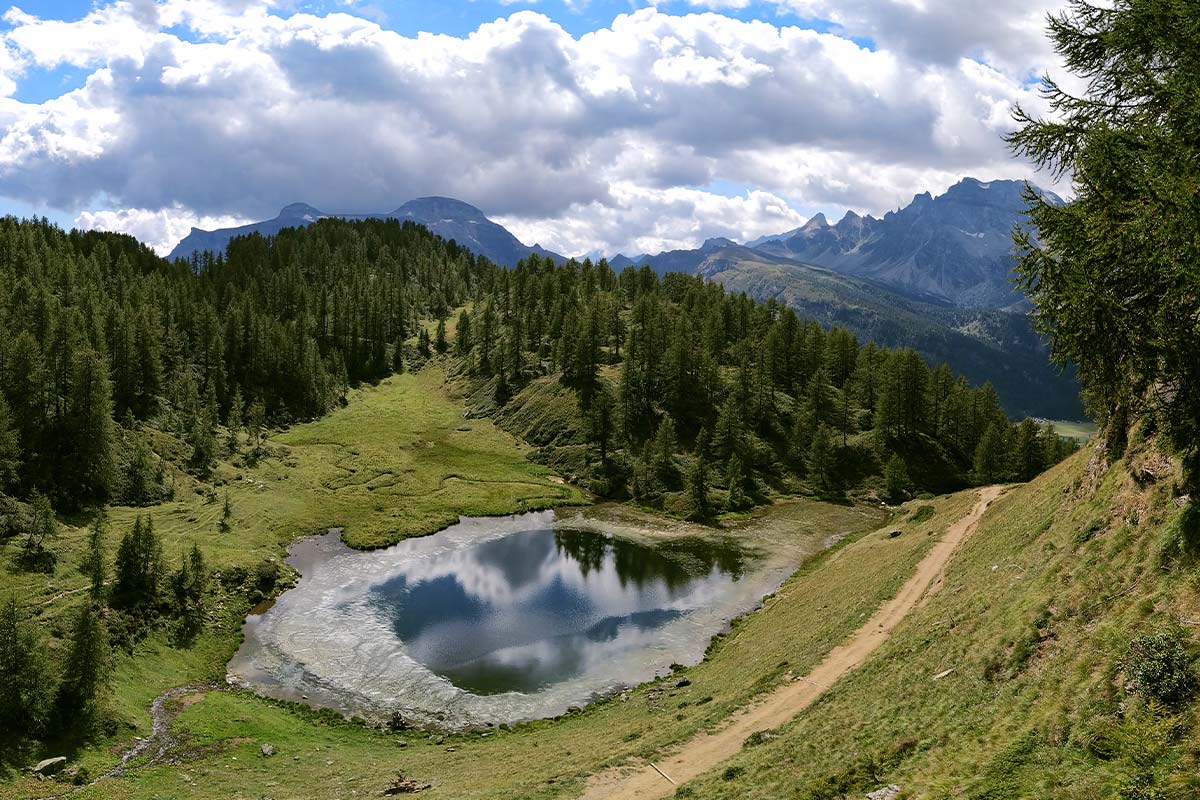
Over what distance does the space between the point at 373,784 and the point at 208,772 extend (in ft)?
33.7

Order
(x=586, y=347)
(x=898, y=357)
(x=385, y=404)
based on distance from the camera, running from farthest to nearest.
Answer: (x=385, y=404) < (x=586, y=347) < (x=898, y=357)

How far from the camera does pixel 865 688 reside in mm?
31000

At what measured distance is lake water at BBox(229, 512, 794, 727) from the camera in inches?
1987

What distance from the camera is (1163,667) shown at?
54.4 ft

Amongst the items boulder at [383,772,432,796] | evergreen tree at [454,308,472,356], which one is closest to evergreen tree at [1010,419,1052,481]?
boulder at [383,772,432,796]

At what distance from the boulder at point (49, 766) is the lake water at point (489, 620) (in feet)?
48.2

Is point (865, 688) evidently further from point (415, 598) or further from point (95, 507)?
point (95, 507)

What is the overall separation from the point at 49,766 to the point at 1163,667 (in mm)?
49000

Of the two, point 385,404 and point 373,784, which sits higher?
point 385,404

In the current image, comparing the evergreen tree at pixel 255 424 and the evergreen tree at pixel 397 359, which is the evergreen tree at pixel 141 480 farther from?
the evergreen tree at pixel 397 359

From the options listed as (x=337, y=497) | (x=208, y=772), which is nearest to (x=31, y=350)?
(x=337, y=497)

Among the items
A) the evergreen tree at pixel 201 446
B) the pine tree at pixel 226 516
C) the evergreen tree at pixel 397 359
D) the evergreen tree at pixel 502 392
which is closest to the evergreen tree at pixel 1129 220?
the pine tree at pixel 226 516

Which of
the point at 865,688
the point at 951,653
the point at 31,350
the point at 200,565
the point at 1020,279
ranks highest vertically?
the point at 1020,279

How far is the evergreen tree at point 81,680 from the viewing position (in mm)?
38750
